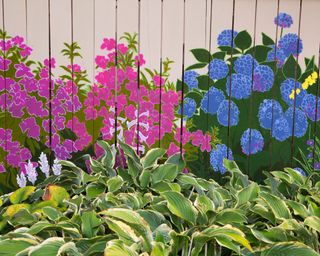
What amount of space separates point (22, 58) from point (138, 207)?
61.0 inches

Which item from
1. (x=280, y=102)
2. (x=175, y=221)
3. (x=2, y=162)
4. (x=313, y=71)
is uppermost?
(x=313, y=71)

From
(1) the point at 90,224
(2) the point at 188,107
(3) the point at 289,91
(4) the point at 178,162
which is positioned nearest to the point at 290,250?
(1) the point at 90,224

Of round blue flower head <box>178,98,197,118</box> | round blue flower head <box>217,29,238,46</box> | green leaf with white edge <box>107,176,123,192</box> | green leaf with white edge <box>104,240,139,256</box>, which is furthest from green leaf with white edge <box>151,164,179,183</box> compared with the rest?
round blue flower head <box>217,29,238,46</box>

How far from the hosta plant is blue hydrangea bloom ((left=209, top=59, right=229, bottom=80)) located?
1072 mm

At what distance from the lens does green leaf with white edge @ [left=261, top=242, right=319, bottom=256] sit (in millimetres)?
1285

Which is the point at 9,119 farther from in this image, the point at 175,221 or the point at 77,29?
the point at 175,221

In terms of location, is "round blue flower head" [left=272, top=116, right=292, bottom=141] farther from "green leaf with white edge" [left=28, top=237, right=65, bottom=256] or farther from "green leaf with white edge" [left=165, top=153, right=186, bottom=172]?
"green leaf with white edge" [left=28, top=237, right=65, bottom=256]

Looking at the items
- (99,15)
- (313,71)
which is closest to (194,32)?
(99,15)

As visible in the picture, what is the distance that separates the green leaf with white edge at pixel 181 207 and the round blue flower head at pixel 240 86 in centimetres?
164

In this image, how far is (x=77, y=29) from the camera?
2.74 metres

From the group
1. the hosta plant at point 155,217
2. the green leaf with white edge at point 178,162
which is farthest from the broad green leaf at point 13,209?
the green leaf with white edge at point 178,162

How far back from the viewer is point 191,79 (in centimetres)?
287

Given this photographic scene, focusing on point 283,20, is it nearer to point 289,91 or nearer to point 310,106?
point 289,91

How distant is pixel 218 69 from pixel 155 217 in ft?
5.38
